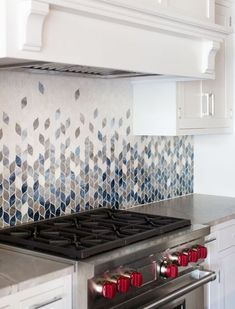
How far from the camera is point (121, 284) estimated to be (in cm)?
202

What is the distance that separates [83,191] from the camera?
2.81 metres

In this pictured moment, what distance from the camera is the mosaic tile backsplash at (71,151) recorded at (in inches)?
95.4

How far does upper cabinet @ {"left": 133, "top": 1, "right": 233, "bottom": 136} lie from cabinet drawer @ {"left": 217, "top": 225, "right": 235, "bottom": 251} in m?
0.57

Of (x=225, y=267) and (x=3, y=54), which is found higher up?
(x=3, y=54)

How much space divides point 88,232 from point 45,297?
532 millimetres

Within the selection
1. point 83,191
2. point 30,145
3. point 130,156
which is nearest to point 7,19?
point 30,145

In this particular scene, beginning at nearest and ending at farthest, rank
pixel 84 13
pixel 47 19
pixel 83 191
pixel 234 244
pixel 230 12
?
pixel 47 19, pixel 84 13, pixel 83 191, pixel 234 244, pixel 230 12

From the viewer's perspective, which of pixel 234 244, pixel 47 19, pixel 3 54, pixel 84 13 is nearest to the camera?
pixel 3 54

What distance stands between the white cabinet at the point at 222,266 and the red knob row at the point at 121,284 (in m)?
0.81

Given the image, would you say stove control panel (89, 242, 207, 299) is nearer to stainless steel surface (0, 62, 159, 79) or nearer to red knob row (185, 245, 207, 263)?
red knob row (185, 245, 207, 263)

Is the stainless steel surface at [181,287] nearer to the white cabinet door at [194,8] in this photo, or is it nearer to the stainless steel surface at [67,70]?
the stainless steel surface at [67,70]

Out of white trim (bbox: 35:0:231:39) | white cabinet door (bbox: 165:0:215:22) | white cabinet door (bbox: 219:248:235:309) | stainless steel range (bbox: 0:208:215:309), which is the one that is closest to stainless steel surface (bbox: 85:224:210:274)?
stainless steel range (bbox: 0:208:215:309)

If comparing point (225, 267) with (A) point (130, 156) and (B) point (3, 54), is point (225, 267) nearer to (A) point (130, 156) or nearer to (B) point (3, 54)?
(A) point (130, 156)

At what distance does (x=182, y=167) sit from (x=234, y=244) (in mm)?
714
